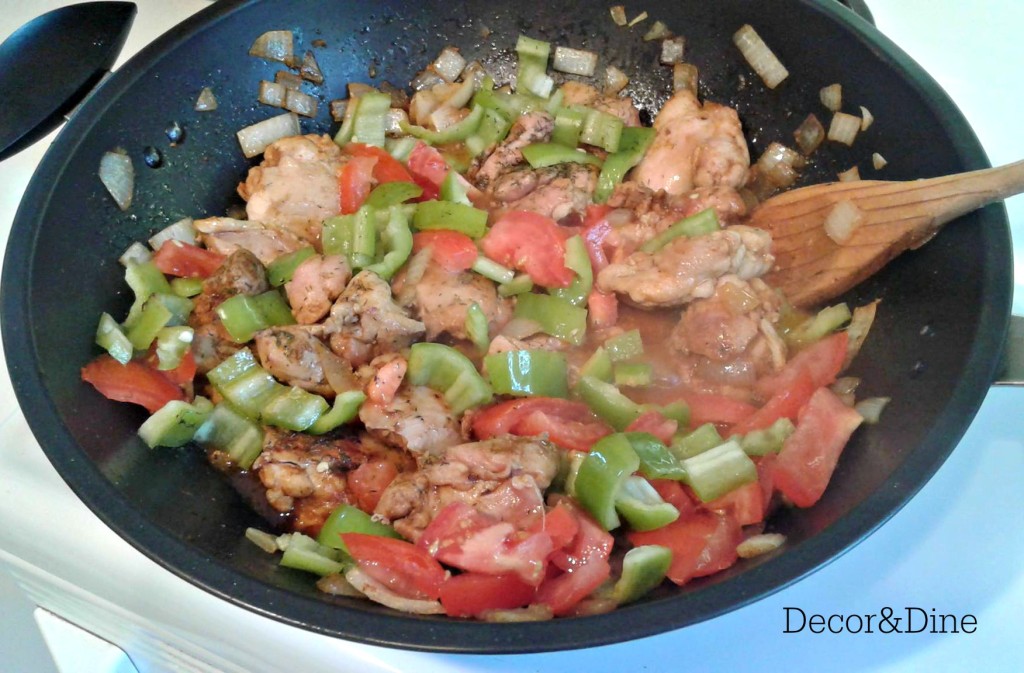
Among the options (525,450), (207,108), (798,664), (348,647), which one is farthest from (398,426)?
(207,108)

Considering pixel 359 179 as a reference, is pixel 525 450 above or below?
below

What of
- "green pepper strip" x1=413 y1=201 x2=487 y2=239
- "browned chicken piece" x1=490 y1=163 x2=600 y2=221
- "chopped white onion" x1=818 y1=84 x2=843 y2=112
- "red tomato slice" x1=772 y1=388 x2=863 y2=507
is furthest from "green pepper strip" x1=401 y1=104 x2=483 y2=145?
"red tomato slice" x1=772 y1=388 x2=863 y2=507

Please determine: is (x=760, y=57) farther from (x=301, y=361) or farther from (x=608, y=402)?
(x=301, y=361)

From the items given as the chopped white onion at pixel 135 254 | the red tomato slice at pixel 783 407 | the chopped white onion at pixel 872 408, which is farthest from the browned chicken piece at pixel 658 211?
the chopped white onion at pixel 135 254

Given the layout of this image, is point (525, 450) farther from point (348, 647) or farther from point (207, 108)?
point (207, 108)

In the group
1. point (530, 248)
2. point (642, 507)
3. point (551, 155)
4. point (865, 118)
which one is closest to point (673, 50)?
point (551, 155)
